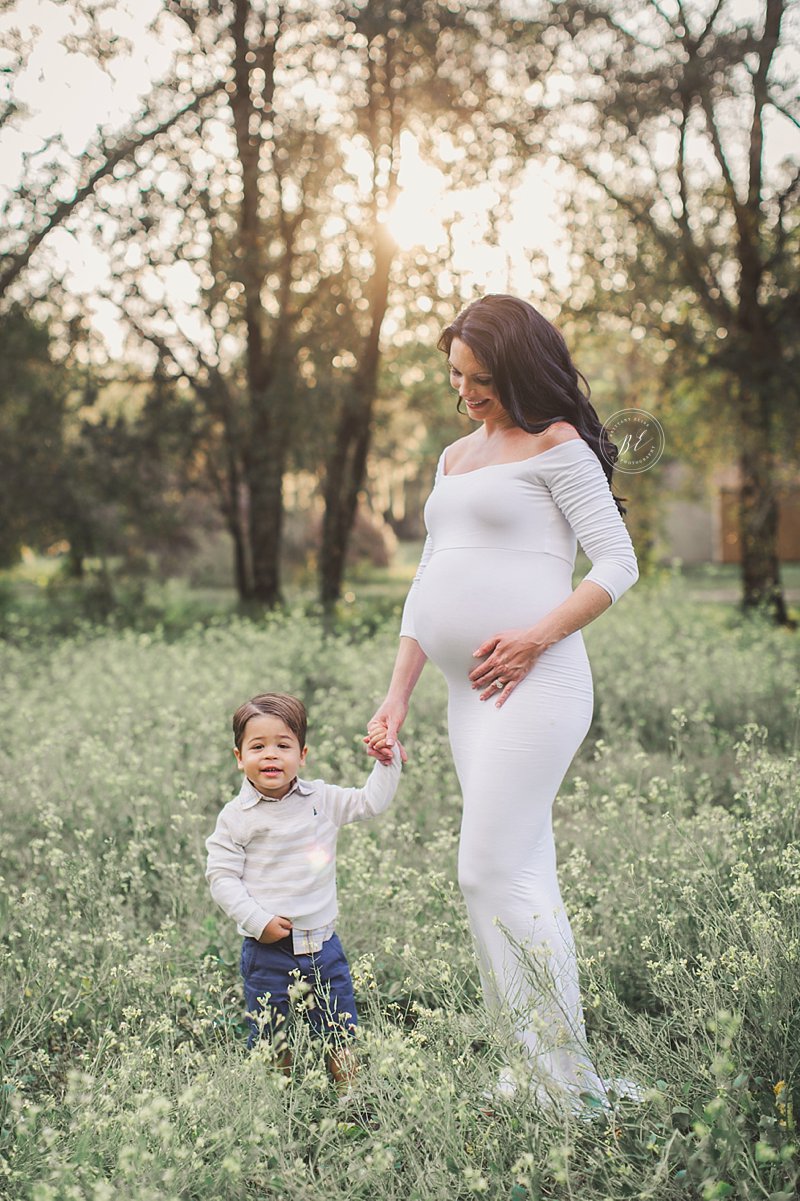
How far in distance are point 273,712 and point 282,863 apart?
47 cm

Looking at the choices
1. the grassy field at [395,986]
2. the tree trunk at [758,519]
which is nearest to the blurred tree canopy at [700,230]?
the tree trunk at [758,519]

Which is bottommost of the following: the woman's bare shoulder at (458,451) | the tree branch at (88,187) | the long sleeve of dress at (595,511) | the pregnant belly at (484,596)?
the pregnant belly at (484,596)

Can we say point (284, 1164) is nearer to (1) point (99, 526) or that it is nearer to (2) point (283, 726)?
(2) point (283, 726)

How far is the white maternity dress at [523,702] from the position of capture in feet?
10.2

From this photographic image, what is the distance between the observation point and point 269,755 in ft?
11.5

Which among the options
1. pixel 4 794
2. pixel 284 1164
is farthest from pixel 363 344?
pixel 284 1164

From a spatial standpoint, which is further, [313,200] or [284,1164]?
[313,200]

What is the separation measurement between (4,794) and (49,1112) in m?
2.75

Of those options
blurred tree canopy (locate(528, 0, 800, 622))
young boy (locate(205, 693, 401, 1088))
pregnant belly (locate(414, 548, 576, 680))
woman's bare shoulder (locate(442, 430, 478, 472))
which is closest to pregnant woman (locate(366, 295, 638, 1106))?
pregnant belly (locate(414, 548, 576, 680))

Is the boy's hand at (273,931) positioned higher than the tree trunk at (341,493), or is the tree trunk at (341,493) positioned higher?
the tree trunk at (341,493)

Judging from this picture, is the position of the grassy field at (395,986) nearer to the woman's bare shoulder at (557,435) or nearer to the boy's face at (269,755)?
the boy's face at (269,755)

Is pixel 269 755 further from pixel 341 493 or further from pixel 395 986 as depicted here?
pixel 341 493

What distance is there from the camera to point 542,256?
15641mm

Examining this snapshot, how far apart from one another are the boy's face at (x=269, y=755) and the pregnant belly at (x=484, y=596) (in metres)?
0.59
